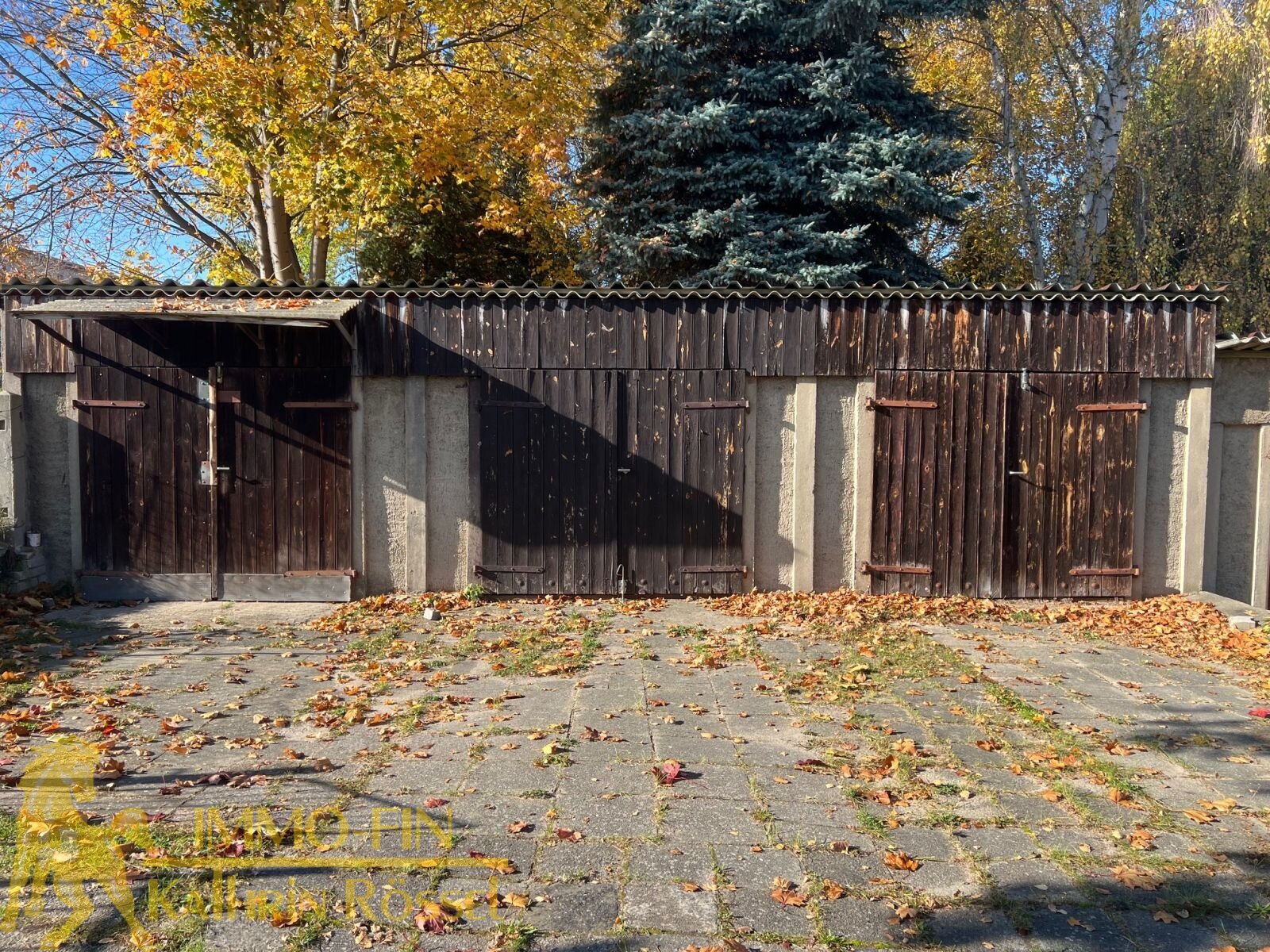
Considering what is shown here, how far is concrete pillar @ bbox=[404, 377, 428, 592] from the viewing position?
25.8 feet

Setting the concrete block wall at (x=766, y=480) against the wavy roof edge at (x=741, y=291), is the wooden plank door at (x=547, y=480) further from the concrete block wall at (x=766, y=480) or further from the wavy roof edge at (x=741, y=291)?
the wavy roof edge at (x=741, y=291)

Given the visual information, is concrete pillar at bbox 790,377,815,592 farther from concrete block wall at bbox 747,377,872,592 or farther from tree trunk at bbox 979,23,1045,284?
tree trunk at bbox 979,23,1045,284

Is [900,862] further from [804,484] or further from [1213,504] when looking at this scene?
[1213,504]

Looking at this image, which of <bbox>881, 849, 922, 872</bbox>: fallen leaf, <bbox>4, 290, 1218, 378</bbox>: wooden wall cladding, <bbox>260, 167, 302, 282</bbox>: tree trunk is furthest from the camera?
<bbox>260, 167, 302, 282</bbox>: tree trunk

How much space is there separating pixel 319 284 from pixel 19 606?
3740 millimetres

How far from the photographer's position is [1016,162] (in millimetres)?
16312

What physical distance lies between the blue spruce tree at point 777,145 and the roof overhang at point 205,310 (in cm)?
618

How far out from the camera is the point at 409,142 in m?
13.0

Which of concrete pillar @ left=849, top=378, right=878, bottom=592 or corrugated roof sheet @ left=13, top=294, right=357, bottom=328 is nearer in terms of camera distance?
corrugated roof sheet @ left=13, top=294, right=357, bottom=328

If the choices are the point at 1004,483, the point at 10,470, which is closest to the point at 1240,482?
the point at 1004,483

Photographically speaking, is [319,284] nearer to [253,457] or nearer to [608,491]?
[253,457]

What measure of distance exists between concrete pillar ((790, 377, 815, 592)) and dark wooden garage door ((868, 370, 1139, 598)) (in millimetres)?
591

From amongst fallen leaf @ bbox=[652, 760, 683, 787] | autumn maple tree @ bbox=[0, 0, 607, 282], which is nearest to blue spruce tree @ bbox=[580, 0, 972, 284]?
autumn maple tree @ bbox=[0, 0, 607, 282]

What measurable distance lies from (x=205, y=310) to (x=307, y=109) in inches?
262
